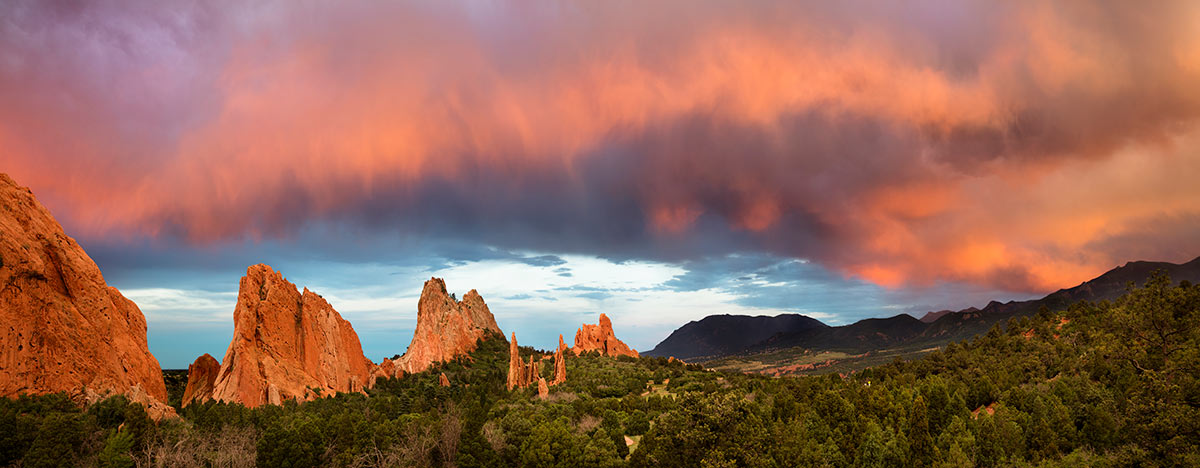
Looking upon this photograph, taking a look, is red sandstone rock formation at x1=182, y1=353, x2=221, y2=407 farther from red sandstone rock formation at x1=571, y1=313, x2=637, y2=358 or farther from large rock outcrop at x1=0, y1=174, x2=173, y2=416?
red sandstone rock formation at x1=571, y1=313, x2=637, y2=358

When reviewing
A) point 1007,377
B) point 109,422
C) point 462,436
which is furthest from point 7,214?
point 1007,377

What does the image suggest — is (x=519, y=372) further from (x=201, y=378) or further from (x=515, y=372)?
(x=201, y=378)

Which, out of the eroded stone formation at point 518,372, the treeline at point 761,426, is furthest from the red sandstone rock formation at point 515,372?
the treeline at point 761,426

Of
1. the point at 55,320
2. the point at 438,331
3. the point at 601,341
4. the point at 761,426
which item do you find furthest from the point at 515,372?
the point at 55,320

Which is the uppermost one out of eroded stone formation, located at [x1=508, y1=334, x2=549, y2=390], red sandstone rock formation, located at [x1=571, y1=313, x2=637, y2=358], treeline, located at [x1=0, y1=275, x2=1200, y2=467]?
red sandstone rock formation, located at [x1=571, y1=313, x2=637, y2=358]

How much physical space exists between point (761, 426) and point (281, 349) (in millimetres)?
80358

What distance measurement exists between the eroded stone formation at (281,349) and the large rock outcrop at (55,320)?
14327mm

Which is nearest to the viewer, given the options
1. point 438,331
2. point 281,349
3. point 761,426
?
point 761,426

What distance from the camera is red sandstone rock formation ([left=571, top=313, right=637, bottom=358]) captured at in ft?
563

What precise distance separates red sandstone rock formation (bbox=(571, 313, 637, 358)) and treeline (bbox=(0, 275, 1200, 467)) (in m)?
72.7

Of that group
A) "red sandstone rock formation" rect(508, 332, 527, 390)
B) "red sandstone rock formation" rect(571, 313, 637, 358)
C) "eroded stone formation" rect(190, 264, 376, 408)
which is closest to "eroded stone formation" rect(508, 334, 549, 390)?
"red sandstone rock formation" rect(508, 332, 527, 390)

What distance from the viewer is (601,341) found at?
570ft

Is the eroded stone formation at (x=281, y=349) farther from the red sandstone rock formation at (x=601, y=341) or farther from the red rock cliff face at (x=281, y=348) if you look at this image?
the red sandstone rock formation at (x=601, y=341)

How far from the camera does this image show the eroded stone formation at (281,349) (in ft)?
275
